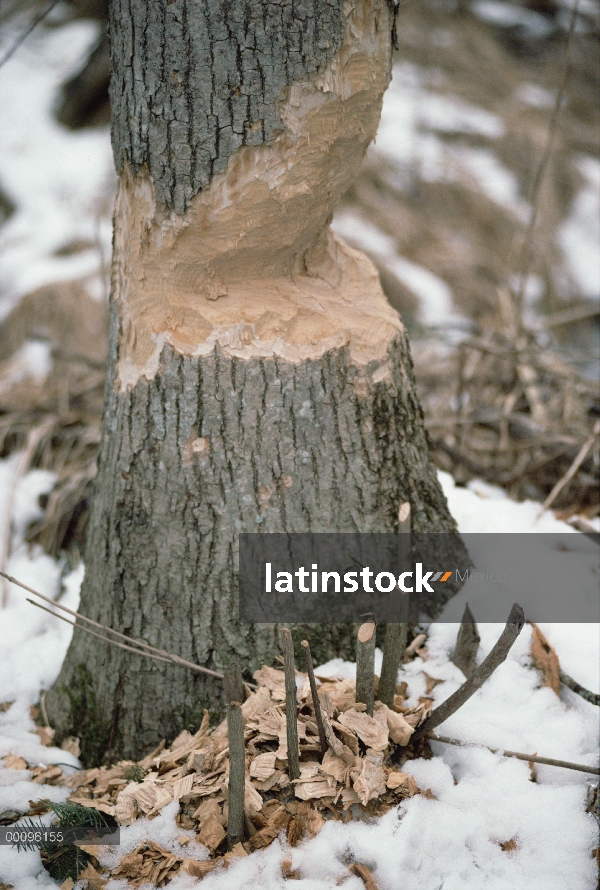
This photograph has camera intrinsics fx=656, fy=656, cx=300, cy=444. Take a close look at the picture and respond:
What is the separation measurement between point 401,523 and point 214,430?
41cm

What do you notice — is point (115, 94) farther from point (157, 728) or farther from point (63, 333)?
point (63, 333)

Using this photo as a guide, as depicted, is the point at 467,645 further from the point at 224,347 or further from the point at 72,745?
the point at 72,745

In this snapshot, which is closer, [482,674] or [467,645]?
[482,674]

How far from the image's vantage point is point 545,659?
1.37 meters

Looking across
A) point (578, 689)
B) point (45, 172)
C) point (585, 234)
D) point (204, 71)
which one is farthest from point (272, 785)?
point (45, 172)

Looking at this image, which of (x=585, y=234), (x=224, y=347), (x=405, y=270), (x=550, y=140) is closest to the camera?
(x=224, y=347)

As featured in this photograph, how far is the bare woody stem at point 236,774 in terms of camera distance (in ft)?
3.22

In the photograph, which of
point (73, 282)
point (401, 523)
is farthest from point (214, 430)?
point (73, 282)

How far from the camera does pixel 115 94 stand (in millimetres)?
1259

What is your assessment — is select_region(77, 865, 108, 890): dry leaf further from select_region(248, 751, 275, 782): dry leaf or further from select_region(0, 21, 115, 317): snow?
select_region(0, 21, 115, 317): snow

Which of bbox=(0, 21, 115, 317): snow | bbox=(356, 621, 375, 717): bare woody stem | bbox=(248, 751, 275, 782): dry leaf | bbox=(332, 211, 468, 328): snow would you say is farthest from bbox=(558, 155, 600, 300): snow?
bbox=(248, 751, 275, 782): dry leaf

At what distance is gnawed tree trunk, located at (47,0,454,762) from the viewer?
1164 millimetres

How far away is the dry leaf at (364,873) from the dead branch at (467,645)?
45 cm

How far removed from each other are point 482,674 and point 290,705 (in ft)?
1.07
